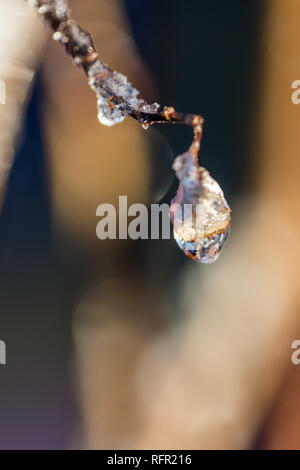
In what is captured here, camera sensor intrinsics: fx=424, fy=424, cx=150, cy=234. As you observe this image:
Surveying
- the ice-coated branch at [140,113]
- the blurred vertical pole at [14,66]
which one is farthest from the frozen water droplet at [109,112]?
the blurred vertical pole at [14,66]

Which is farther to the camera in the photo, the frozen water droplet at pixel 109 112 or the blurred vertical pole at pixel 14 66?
the blurred vertical pole at pixel 14 66

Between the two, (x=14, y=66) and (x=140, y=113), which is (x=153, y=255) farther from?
Answer: (x=140, y=113)

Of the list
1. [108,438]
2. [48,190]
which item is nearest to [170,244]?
[48,190]

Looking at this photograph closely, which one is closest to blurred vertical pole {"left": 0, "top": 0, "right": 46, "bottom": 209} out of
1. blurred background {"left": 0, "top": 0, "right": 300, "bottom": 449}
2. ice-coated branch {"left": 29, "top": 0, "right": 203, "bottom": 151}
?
blurred background {"left": 0, "top": 0, "right": 300, "bottom": 449}

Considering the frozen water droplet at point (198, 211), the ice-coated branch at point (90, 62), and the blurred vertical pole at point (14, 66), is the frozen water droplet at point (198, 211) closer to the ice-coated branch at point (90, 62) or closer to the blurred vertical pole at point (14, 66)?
the ice-coated branch at point (90, 62)

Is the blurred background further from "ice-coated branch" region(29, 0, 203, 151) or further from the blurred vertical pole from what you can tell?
"ice-coated branch" region(29, 0, 203, 151)
